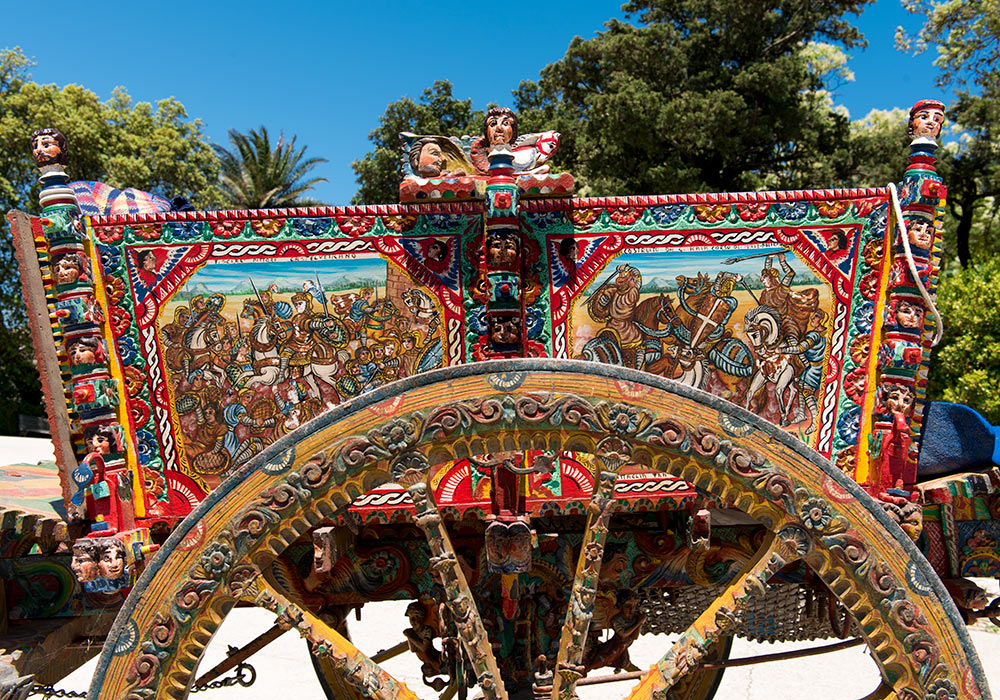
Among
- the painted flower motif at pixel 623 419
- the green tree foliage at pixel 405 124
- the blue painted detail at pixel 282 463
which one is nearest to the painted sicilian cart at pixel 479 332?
the painted flower motif at pixel 623 419

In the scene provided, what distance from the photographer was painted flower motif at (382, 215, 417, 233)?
200 centimetres

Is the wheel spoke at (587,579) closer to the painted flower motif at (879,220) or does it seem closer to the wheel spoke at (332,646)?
the wheel spoke at (332,646)

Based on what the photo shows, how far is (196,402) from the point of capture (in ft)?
6.72

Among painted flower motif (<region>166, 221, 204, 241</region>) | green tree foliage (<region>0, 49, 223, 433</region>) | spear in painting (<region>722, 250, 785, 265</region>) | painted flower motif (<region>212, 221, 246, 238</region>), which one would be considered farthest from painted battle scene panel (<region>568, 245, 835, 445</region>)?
green tree foliage (<region>0, 49, 223, 433</region>)

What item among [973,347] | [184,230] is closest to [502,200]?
[184,230]

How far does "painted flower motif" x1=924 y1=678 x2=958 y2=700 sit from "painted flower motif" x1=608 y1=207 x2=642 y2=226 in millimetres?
1313

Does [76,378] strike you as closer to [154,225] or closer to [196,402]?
[196,402]

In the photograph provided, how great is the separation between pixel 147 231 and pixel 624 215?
52.0 inches

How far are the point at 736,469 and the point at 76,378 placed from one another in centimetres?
172

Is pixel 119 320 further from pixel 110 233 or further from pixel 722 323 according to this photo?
pixel 722 323

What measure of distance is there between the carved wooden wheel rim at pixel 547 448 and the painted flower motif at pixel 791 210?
2.26ft

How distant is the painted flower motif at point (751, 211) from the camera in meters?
1.99

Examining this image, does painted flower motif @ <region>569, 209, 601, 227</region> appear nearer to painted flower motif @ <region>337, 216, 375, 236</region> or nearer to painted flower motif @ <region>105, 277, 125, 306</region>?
painted flower motif @ <region>337, 216, 375, 236</region>

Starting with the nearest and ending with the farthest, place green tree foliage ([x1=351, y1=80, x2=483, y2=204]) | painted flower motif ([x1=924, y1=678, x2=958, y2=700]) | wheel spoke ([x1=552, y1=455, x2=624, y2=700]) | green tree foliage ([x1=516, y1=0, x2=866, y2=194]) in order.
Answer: painted flower motif ([x1=924, y1=678, x2=958, y2=700])
wheel spoke ([x1=552, y1=455, x2=624, y2=700])
green tree foliage ([x1=516, y1=0, x2=866, y2=194])
green tree foliage ([x1=351, y1=80, x2=483, y2=204])
